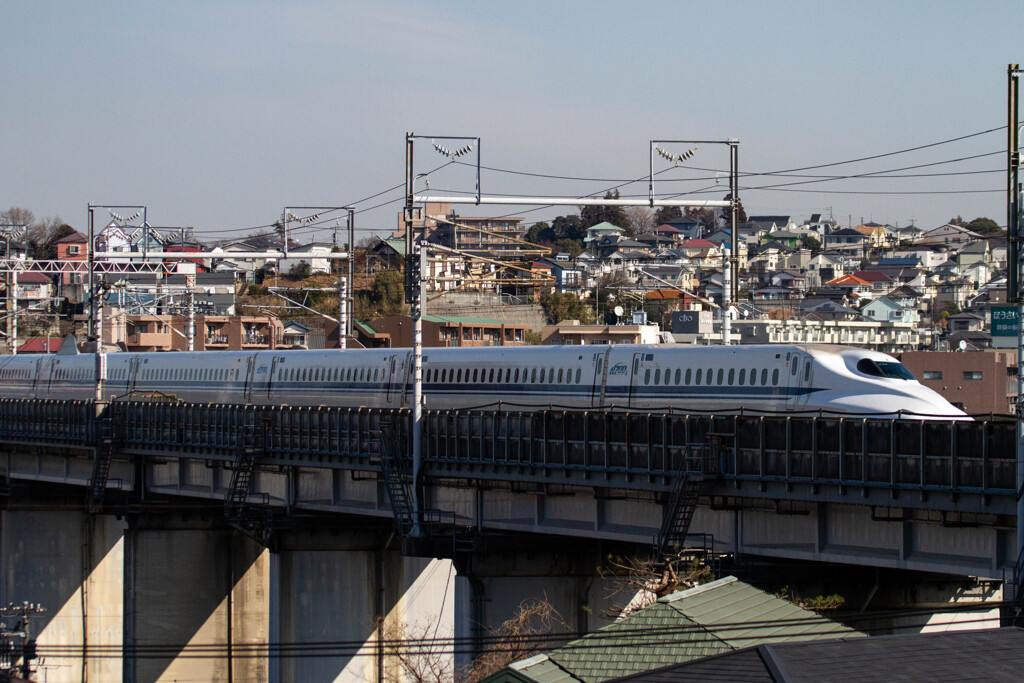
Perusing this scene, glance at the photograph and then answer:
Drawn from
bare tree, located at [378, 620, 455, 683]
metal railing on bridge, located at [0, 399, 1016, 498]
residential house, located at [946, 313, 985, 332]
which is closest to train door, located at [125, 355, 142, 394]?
metal railing on bridge, located at [0, 399, 1016, 498]

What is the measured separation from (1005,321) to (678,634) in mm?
10008

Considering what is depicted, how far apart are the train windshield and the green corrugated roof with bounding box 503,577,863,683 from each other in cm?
1501

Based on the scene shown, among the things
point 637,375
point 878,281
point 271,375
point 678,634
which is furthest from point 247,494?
point 878,281

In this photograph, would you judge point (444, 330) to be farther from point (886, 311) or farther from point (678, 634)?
point (678, 634)

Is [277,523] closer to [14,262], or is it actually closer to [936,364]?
[14,262]

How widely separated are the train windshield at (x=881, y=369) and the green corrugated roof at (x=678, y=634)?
15005mm

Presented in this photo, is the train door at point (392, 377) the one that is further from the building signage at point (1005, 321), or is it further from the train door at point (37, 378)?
the train door at point (37, 378)

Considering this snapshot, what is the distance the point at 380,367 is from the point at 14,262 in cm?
2688

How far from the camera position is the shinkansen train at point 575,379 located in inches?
1421

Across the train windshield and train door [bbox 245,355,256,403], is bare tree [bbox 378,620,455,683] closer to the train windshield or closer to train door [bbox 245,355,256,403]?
the train windshield

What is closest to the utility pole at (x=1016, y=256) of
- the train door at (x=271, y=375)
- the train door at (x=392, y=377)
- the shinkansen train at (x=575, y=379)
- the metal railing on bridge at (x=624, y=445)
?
the metal railing on bridge at (x=624, y=445)

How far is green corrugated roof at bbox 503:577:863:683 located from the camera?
66.6ft

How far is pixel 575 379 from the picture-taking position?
4400cm

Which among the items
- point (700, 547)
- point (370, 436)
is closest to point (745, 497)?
point (700, 547)
